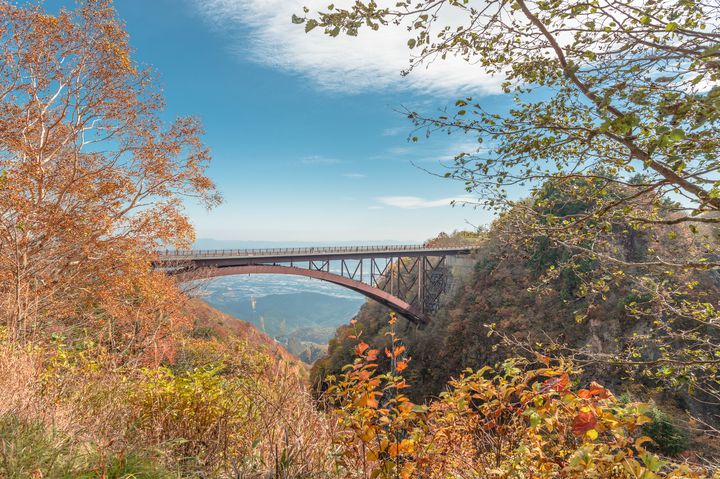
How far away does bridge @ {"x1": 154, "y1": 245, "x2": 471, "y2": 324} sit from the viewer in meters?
20.9

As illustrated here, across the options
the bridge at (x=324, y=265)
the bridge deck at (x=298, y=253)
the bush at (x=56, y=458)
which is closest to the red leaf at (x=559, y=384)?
the bush at (x=56, y=458)

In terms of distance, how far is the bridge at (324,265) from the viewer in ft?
68.5

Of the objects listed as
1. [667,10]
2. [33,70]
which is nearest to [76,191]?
[33,70]

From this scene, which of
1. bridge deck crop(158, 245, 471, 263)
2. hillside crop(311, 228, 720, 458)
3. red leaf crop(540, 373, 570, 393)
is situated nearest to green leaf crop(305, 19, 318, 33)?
red leaf crop(540, 373, 570, 393)

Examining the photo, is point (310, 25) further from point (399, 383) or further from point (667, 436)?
point (667, 436)

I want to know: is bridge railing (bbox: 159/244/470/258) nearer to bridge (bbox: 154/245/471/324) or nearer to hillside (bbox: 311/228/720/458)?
bridge (bbox: 154/245/471/324)

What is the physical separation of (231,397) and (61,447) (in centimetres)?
152

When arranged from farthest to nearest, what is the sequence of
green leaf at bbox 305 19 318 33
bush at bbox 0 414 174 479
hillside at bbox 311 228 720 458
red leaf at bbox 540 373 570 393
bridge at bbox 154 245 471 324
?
hillside at bbox 311 228 720 458, bridge at bbox 154 245 471 324, green leaf at bbox 305 19 318 33, bush at bbox 0 414 174 479, red leaf at bbox 540 373 570 393

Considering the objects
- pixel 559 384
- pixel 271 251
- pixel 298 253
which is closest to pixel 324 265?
pixel 298 253

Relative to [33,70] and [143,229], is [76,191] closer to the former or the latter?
[143,229]

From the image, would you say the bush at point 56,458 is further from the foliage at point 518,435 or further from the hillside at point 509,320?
the hillside at point 509,320

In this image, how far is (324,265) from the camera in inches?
1104

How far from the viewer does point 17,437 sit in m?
2.69

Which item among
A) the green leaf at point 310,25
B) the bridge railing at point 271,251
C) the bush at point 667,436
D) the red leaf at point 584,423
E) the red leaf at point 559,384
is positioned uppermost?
the green leaf at point 310,25
